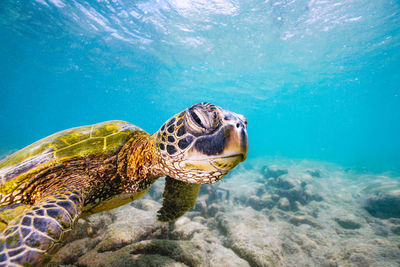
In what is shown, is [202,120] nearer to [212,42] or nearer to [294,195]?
[294,195]

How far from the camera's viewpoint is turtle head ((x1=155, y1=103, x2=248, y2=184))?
1.17 metres

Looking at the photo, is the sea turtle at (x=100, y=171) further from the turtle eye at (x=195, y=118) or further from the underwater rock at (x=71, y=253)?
the underwater rock at (x=71, y=253)

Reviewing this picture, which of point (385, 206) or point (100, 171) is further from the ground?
point (385, 206)

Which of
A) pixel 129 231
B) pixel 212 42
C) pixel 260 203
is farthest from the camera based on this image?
pixel 212 42

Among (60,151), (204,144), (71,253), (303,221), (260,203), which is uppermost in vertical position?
(204,144)

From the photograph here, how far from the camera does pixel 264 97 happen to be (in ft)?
105

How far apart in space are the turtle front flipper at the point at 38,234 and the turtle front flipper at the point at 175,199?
4.06 feet

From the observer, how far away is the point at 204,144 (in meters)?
1.21

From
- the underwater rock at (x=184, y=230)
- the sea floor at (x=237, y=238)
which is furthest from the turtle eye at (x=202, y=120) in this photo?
the underwater rock at (x=184, y=230)

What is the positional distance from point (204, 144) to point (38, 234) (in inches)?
45.4

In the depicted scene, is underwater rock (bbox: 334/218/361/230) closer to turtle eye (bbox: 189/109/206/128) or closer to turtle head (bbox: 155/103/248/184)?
turtle head (bbox: 155/103/248/184)

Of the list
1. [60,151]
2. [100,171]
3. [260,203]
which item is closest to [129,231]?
[100,171]

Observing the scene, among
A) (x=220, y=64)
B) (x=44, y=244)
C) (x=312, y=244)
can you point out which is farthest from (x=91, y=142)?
(x=220, y=64)

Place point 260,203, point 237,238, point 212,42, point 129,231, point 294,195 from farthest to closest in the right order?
point 212,42, point 294,195, point 260,203, point 237,238, point 129,231
